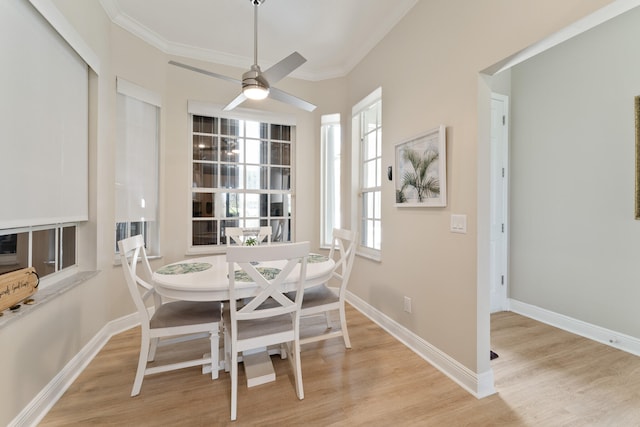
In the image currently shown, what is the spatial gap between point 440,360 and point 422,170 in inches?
58.0

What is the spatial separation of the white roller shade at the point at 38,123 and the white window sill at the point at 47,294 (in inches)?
17.0

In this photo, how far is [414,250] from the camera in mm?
2357

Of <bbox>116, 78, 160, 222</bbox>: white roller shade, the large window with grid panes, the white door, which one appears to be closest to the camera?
<bbox>116, 78, 160, 222</bbox>: white roller shade

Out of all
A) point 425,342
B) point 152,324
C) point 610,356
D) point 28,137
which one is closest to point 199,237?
point 152,324

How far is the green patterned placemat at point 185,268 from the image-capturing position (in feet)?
6.50

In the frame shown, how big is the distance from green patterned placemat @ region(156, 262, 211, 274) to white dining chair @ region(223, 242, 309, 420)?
429 millimetres

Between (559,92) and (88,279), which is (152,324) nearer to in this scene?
(88,279)

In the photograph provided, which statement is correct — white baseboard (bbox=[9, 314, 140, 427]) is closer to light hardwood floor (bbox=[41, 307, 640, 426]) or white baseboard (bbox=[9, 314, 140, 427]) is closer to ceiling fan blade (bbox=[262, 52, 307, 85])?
light hardwood floor (bbox=[41, 307, 640, 426])

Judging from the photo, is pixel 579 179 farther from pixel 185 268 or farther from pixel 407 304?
pixel 185 268

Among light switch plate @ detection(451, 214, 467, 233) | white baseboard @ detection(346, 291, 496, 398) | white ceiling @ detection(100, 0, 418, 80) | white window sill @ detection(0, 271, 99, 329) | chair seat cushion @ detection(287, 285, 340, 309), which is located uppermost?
white ceiling @ detection(100, 0, 418, 80)

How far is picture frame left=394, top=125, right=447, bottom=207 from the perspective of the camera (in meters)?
2.01

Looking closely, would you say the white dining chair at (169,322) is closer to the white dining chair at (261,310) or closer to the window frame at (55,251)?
the white dining chair at (261,310)

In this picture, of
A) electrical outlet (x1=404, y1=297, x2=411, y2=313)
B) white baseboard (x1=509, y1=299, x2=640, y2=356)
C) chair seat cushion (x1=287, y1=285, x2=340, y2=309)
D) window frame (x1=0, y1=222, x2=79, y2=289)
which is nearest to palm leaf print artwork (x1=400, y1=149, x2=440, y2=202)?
electrical outlet (x1=404, y1=297, x2=411, y2=313)

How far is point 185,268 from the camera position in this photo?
208cm
